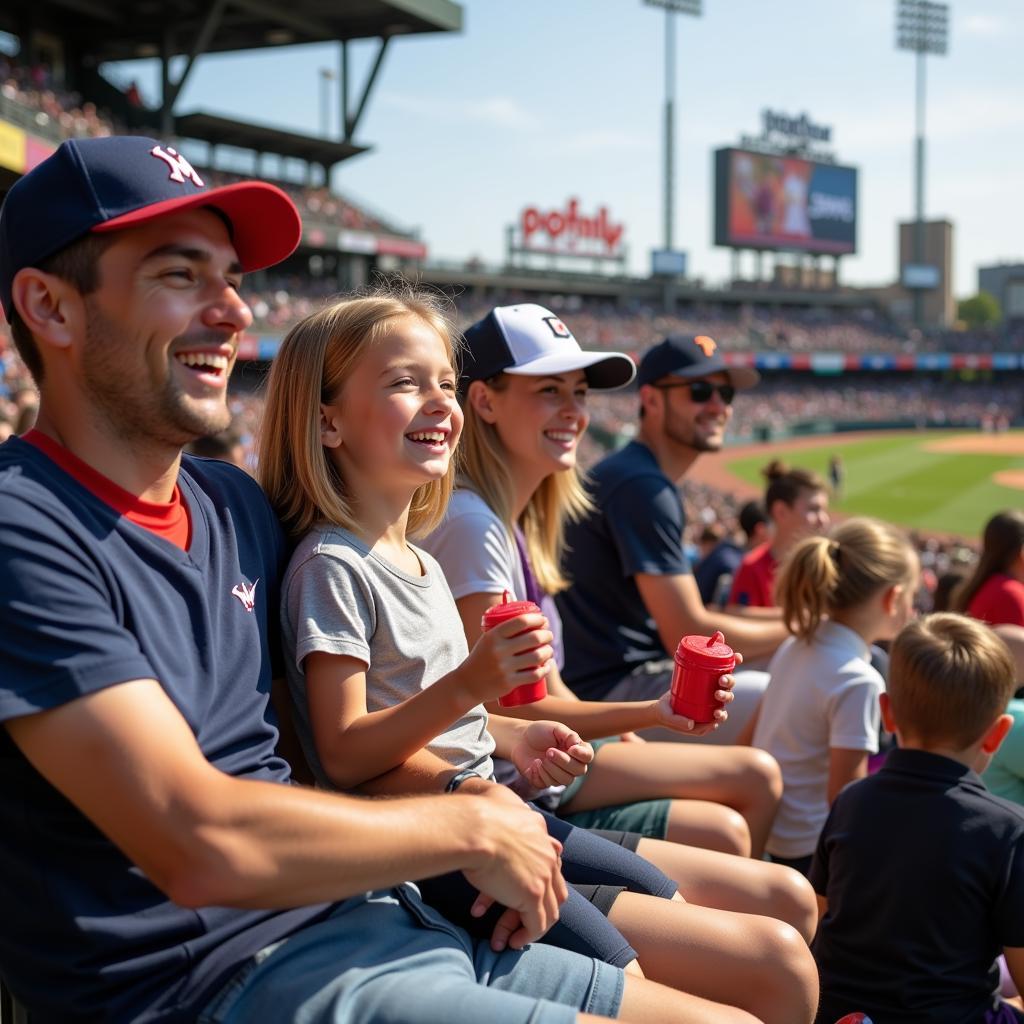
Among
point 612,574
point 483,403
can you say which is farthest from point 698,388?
point 483,403

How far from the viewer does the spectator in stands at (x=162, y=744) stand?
62.4 inches

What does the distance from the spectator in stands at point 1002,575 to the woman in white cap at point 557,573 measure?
2742mm

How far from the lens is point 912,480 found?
33969mm

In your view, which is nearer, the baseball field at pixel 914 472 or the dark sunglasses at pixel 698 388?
the dark sunglasses at pixel 698 388

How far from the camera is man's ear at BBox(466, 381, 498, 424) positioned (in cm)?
352

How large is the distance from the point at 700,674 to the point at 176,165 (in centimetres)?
159

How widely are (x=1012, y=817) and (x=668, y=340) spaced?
9.45 ft

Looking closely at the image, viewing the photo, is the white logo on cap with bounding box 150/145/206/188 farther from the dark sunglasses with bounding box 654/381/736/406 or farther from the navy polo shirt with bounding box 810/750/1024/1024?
the dark sunglasses with bounding box 654/381/736/406

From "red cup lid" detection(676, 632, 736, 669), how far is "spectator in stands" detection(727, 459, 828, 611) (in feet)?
11.6

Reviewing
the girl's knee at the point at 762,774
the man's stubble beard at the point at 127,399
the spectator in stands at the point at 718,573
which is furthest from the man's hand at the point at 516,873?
the spectator in stands at the point at 718,573

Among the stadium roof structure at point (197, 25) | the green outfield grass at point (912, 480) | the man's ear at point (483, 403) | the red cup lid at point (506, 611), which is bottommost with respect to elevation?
the green outfield grass at point (912, 480)

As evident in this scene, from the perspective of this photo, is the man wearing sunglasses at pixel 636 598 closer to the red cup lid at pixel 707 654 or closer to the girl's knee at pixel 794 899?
the girl's knee at pixel 794 899

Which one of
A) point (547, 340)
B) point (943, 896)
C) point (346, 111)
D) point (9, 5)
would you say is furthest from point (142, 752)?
point (346, 111)

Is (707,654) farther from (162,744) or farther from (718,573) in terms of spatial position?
(718,573)
